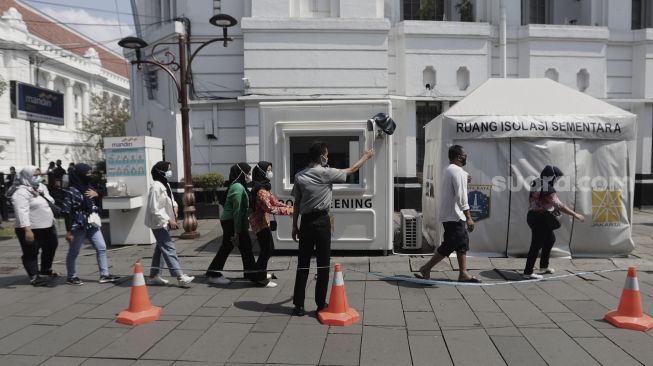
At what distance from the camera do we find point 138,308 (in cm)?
495

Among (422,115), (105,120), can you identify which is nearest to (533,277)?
(422,115)

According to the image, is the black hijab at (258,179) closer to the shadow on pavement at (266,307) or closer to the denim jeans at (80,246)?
the shadow on pavement at (266,307)

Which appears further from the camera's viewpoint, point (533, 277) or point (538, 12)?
point (538, 12)

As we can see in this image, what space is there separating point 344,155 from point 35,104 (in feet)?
34.4

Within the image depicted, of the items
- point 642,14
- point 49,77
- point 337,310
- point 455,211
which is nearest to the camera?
point 337,310

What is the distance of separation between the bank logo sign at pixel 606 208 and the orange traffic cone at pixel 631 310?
11.0 feet

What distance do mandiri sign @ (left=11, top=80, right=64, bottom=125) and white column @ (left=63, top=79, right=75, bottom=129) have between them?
2974 cm

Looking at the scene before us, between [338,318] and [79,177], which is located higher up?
[79,177]

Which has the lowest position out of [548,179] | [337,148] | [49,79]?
[548,179]

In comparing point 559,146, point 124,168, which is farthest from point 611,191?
point 124,168

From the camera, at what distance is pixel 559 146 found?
7625mm

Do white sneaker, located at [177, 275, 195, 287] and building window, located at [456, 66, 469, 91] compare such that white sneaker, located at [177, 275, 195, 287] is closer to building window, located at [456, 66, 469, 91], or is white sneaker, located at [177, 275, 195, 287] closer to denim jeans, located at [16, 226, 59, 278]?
denim jeans, located at [16, 226, 59, 278]

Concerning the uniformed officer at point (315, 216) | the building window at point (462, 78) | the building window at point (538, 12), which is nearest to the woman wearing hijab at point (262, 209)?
the uniformed officer at point (315, 216)

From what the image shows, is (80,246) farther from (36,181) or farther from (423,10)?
(423,10)
